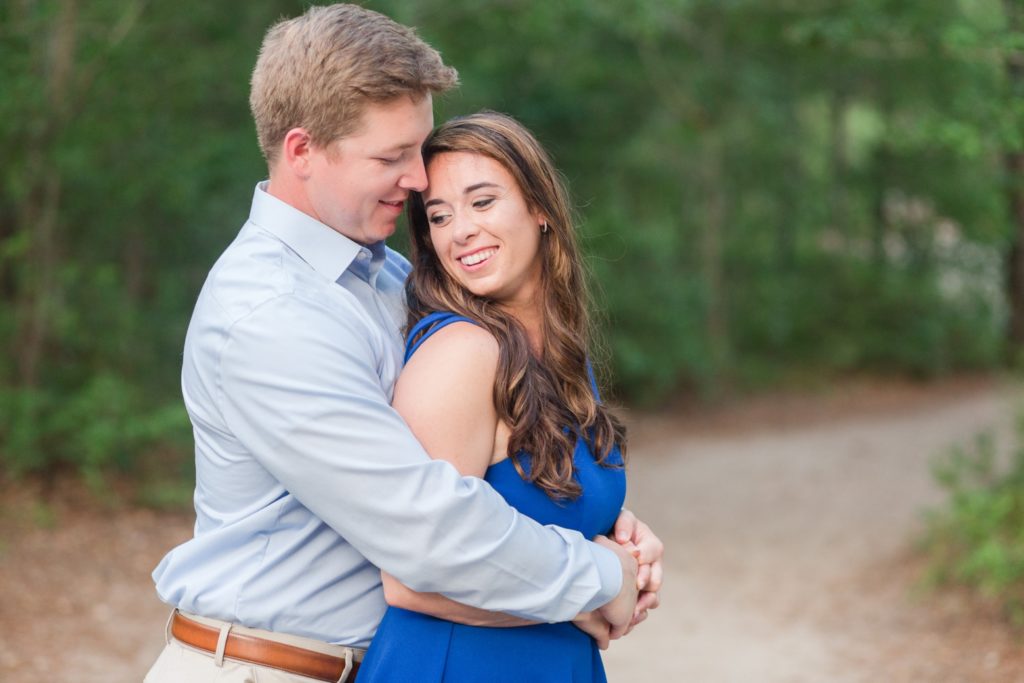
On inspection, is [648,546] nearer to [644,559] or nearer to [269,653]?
[644,559]

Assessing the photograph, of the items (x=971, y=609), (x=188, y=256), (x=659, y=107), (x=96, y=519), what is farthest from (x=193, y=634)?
(x=659, y=107)

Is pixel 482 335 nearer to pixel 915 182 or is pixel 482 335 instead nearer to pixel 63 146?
pixel 63 146

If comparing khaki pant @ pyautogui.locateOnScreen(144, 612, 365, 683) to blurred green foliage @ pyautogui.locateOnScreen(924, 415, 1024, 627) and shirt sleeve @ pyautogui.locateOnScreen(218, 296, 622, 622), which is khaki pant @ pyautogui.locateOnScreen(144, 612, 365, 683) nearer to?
shirt sleeve @ pyautogui.locateOnScreen(218, 296, 622, 622)

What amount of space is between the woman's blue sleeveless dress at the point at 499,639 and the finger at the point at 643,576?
150 mm

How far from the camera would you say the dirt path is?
6.38 m

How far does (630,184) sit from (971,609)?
9.73 meters

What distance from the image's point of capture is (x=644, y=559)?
261cm

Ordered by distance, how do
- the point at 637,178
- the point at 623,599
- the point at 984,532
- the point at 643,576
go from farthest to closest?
the point at 637,178, the point at 984,532, the point at 643,576, the point at 623,599

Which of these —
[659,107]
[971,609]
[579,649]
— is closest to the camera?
[579,649]

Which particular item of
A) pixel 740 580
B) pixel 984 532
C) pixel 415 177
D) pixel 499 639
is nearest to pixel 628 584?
pixel 499 639

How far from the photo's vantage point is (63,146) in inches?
327

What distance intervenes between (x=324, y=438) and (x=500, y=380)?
0.43m

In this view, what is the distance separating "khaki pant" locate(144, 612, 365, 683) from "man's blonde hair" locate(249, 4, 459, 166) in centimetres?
95

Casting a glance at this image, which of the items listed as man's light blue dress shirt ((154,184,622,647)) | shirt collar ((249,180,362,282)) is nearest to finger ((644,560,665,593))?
man's light blue dress shirt ((154,184,622,647))
